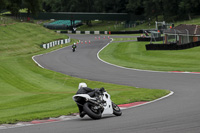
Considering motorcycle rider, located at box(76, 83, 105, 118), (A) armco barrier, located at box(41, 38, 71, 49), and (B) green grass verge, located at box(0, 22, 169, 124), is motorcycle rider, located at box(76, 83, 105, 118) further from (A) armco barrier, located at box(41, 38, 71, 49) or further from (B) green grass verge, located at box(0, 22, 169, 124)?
(A) armco barrier, located at box(41, 38, 71, 49)

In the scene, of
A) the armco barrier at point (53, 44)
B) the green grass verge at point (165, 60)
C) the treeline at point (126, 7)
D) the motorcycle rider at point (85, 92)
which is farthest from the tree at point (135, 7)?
the motorcycle rider at point (85, 92)

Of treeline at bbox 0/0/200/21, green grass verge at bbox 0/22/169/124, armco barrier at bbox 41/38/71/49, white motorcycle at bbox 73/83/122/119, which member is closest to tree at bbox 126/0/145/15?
treeline at bbox 0/0/200/21

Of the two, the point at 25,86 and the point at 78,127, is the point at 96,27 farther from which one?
the point at 78,127

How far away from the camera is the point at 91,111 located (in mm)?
13406

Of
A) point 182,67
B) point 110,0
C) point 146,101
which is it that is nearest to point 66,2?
point 110,0

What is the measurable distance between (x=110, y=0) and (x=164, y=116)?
130m

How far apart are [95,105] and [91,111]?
0.32 m

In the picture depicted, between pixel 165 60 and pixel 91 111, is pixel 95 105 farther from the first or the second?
pixel 165 60

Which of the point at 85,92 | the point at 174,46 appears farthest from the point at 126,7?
the point at 85,92

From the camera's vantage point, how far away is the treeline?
108938 mm

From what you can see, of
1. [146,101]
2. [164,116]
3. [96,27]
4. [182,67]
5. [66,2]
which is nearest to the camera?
[164,116]

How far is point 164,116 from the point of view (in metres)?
13.3

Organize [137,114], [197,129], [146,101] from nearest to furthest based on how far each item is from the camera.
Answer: [197,129]
[137,114]
[146,101]

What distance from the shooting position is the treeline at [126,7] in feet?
357
